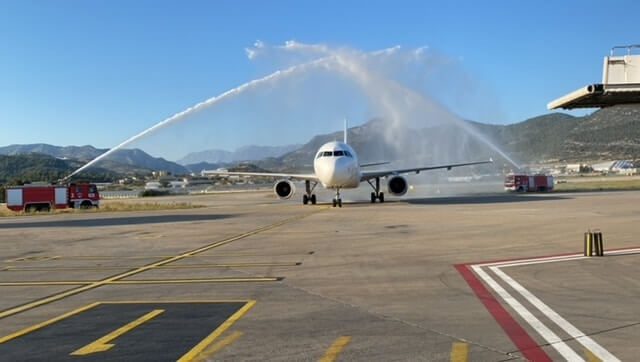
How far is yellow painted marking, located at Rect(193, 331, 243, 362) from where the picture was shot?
694 cm

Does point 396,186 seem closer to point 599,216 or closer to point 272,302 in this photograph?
point 599,216

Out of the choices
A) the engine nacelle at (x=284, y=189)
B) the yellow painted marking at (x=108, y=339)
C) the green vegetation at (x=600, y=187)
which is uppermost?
the engine nacelle at (x=284, y=189)

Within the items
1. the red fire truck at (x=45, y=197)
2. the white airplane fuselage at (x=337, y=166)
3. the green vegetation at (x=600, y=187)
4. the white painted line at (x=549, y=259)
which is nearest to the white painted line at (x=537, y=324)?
the white painted line at (x=549, y=259)

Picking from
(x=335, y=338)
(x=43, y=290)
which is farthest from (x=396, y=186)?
(x=335, y=338)

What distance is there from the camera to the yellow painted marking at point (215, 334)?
22.9 feet

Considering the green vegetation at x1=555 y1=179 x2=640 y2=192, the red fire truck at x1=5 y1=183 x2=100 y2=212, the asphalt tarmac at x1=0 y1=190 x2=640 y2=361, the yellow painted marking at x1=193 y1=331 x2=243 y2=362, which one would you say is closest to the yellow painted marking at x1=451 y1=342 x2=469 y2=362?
the asphalt tarmac at x1=0 y1=190 x2=640 y2=361

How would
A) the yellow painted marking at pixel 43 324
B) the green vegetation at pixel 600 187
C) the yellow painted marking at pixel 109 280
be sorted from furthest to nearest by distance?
1. the green vegetation at pixel 600 187
2. the yellow painted marking at pixel 109 280
3. the yellow painted marking at pixel 43 324

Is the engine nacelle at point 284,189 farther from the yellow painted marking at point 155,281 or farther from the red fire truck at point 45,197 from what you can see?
the yellow painted marking at point 155,281

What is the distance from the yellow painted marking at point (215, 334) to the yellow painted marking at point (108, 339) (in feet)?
3.48

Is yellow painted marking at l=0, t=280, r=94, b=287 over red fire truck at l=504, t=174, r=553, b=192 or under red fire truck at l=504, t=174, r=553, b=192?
under

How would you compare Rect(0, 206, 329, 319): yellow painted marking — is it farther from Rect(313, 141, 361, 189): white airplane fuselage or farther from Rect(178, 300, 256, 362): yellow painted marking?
Rect(313, 141, 361, 189): white airplane fuselage

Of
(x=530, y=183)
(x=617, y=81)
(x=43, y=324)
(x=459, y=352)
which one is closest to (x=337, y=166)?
(x=617, y=81)

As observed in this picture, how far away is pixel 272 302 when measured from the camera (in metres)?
10.3

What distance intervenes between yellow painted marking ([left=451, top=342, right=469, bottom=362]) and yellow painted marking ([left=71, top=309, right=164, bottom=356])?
13.1 feet
